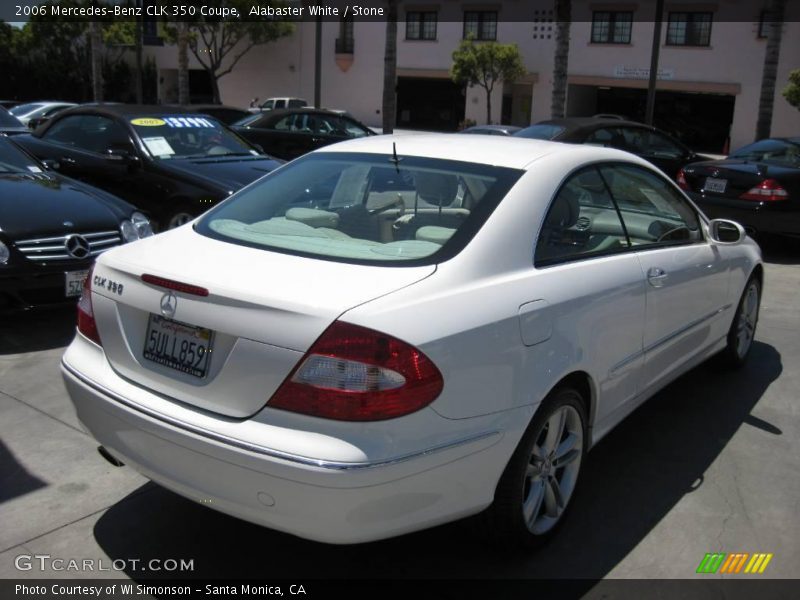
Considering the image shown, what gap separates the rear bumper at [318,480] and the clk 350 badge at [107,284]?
389 mm

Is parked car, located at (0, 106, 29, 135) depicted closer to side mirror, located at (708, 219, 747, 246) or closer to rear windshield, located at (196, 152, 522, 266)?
rear windshield, located at (196, 152, 522, 266)

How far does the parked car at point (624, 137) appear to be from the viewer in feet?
36.8

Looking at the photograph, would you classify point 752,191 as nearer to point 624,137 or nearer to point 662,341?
point 624,137

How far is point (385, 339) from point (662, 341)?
1.94m

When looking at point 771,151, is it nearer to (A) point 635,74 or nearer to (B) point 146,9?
(A) point 635,74

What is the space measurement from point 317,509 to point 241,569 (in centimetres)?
77

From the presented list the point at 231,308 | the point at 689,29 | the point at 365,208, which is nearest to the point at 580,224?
the point at 365,208

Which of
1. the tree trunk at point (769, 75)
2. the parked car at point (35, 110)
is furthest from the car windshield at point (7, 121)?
the tree trunk at point (769, 75)

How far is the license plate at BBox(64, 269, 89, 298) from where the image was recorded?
518cm

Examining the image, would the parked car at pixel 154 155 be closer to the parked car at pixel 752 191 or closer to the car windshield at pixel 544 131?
the car windshield at pixel 544 131

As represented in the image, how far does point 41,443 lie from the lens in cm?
383

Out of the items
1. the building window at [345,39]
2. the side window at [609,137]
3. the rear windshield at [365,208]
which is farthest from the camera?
the building window at [345,39]

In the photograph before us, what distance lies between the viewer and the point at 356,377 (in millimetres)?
2330

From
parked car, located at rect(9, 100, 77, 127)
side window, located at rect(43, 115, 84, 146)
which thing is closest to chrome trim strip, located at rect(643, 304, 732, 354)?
side window, located at rect(43, 115, 84, 146)
